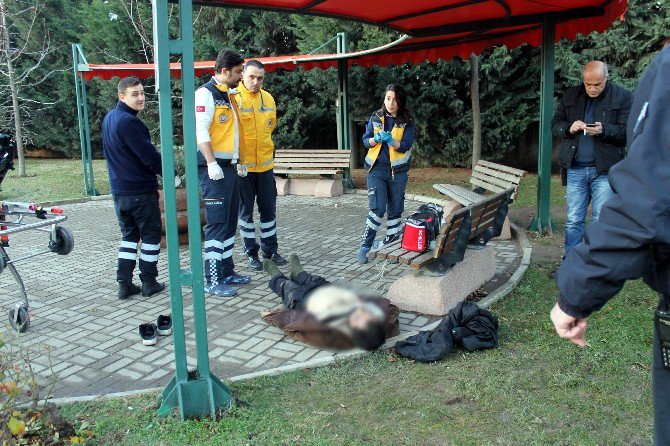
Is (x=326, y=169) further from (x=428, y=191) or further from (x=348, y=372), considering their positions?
(x=348, y=372)

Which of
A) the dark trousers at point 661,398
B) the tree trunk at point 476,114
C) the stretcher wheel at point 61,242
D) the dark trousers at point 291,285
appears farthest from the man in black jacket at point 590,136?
the tree trunk at point 476,114

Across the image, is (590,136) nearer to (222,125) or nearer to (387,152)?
(387,152)

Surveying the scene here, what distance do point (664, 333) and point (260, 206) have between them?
482 centimetres

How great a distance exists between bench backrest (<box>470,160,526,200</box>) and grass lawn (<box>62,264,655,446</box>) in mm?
3548

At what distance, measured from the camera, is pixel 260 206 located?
6.24m

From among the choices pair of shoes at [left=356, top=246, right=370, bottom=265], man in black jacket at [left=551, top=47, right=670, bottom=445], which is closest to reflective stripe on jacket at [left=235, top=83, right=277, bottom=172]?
pair of shoes at [left=356, top=246, right=370, bottom=265]

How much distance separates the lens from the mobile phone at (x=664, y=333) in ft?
5.87

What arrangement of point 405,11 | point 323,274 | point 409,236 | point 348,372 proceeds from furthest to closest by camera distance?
1. point 405,11
2. point 323,274
3. point 409,236
4. point 348,372

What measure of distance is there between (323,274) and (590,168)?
9.16 ft

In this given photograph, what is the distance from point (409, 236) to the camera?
4848mm

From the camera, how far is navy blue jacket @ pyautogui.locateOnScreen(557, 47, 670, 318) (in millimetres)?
1590

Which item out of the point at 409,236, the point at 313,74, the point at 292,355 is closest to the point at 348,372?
the point at 292,355

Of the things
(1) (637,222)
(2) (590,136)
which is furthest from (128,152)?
(1) (637,222)

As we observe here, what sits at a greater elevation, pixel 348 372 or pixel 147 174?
pixel 147 174
